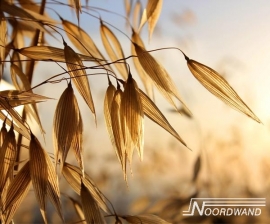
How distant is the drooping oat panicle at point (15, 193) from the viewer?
0.29 meters

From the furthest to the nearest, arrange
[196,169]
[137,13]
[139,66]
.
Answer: [196,169] → [137,13] → [139,66]

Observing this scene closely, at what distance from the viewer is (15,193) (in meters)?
0.30

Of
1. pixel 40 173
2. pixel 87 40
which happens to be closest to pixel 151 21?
pixel 87 40

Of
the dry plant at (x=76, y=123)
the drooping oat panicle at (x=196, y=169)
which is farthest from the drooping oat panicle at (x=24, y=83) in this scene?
the drooping oat panicle at (x=196, y=169)

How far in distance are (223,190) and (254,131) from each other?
0.14m

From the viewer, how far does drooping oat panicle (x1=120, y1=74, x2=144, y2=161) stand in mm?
286

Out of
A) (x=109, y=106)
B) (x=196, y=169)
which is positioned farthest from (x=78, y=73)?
(x=196, y=169)

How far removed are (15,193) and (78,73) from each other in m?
0.09

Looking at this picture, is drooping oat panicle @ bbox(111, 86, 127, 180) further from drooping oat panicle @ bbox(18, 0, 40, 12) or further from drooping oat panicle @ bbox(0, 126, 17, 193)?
drooping oat panicle @ bbox(18, 0, 40, 12)

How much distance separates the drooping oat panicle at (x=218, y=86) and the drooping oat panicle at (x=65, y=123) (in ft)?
0.28

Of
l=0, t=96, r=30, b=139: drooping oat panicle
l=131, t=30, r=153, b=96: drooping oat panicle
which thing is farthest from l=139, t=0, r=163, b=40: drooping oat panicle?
l=0, t=96, r=30, b=139: drooping oat panicle

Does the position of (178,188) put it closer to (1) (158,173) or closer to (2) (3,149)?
(1) (158,173)

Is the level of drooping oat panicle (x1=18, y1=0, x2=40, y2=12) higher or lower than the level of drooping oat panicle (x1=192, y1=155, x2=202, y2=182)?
higher

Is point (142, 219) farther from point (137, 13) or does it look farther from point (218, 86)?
point (137, 13)
